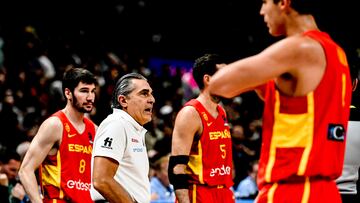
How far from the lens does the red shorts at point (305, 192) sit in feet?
11.1

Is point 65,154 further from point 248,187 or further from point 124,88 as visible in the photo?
point 248,187

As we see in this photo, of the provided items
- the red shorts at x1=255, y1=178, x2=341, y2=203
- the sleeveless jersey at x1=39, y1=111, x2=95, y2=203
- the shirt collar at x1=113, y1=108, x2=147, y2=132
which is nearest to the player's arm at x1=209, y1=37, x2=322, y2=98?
the red shorts at x1=255, y1=178, x2=341, y2=203

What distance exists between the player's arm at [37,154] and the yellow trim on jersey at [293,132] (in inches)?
135

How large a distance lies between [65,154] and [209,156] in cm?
137

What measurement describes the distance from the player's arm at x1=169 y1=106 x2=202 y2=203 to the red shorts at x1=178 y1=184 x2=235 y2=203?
0.22 metres

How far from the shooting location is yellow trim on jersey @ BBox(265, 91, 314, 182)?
3.32m

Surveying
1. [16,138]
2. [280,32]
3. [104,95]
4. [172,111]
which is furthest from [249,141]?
[280,32]

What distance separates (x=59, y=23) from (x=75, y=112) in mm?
12457

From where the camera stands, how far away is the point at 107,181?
5238mm

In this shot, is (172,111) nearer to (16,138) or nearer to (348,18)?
(16,138)

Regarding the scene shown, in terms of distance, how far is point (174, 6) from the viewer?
21.2m

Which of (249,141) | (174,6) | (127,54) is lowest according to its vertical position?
(249,141)

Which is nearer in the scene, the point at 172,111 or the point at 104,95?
the point at 104,95

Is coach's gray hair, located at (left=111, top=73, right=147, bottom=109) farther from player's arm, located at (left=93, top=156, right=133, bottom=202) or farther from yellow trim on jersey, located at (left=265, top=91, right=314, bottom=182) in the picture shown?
yellow trim on jersey, located at (left=265, top=91, right=314, bottom=182)
